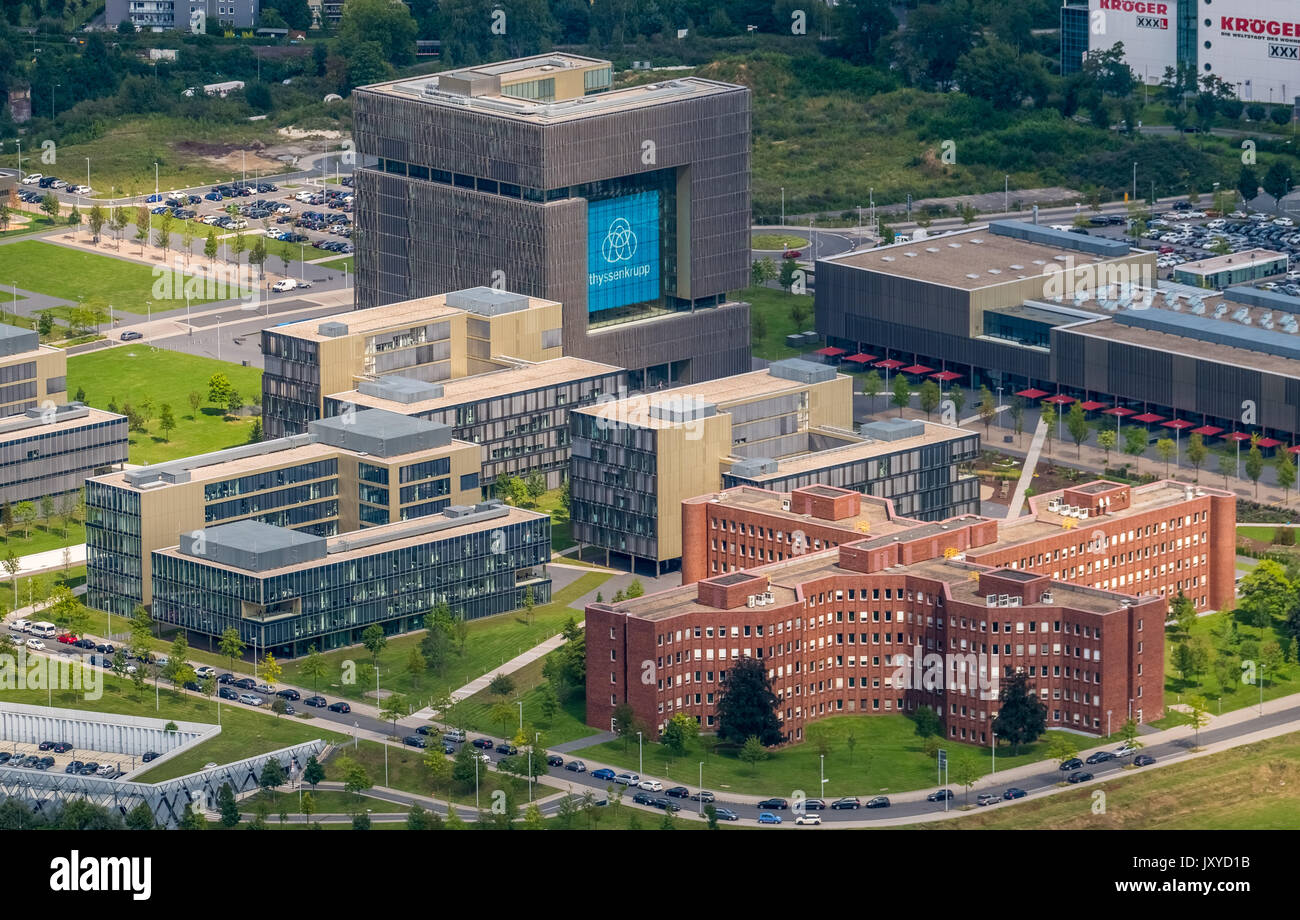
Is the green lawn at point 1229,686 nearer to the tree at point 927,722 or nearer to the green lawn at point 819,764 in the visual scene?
the green lawn at point 819,764

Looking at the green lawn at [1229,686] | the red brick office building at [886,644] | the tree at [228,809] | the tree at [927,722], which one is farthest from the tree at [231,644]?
the green lawn at [1229,686]

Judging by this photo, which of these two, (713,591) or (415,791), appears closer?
(415,791)

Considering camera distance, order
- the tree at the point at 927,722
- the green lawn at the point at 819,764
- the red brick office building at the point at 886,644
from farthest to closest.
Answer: the tree at the point at 927,722 < the red brick office building at the point at 886,644 < the green lawn at the point at 819,764

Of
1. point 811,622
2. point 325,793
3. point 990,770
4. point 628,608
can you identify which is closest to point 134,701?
point 325,793

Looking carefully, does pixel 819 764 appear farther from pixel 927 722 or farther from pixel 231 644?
pixel 231 644

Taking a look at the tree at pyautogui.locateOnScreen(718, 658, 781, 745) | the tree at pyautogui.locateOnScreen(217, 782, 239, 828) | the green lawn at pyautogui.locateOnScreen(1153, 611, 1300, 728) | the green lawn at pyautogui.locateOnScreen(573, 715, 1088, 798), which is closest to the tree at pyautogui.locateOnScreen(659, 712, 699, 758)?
the green lawn at pyautogui.locateOnScreen(573, 715, 1088, 798)
